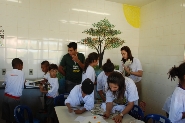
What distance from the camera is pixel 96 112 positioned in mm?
1940

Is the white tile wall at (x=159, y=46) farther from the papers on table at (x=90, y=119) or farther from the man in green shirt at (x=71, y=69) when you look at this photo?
the papers on table at (x=90, y=119)

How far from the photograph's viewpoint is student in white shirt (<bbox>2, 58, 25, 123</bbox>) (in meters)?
2.68

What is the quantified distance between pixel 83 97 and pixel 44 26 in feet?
6.26

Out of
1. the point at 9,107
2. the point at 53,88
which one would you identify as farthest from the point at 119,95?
the point at 9,107

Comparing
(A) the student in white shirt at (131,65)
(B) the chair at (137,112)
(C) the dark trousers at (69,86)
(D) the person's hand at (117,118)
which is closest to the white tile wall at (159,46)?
(A) the student in white shirt at (131,65)

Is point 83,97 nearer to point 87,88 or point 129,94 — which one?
point 87,88

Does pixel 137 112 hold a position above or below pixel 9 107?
above

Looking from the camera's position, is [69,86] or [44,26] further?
[44,26]

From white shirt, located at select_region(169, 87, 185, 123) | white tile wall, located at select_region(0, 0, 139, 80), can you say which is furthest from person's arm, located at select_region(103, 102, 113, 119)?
white tile wall, located at select_region(0, 0, 139, 80)

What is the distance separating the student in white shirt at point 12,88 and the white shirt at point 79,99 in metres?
1.09

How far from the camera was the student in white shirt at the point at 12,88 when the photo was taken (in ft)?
8.79

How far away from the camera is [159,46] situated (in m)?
3.47

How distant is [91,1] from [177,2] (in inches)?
65.1

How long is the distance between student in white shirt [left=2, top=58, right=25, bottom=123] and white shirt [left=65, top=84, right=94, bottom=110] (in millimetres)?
1094
